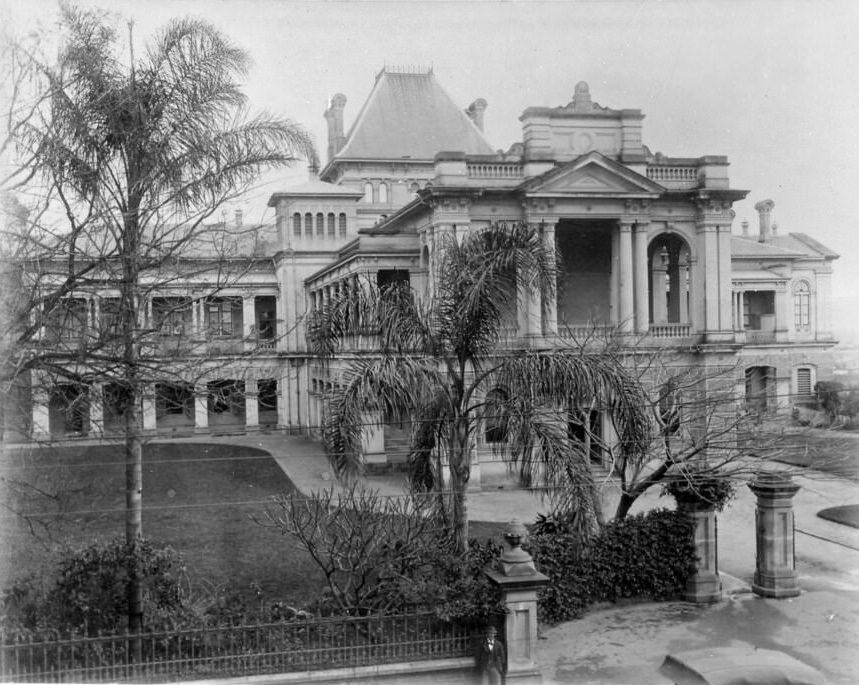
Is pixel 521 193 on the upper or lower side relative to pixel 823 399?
upper

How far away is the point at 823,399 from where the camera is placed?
110ft

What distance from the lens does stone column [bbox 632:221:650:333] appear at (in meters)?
29.3

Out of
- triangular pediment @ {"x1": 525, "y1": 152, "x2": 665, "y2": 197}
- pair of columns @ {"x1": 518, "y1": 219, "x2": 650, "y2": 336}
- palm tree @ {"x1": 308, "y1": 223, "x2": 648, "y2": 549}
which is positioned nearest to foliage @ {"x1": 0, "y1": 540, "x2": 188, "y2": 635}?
palm tree @ {"x1": 308, "y1": 223, "x2": 648, "y2": 549}

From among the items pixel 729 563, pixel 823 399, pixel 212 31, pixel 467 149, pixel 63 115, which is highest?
pixel 467 149

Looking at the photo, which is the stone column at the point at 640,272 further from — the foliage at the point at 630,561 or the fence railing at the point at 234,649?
the fence railing at the point at 234,649

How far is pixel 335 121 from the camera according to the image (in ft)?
168

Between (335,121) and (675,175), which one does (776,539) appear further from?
(335,121)

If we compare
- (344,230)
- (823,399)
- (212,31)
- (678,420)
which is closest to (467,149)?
(344,230)

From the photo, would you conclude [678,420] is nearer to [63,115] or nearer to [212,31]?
[212,31]

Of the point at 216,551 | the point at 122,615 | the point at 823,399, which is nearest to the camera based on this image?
the point at 122,615

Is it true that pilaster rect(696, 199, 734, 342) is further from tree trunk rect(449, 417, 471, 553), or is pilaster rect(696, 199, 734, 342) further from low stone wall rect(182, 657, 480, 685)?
low stone wall rect(182, 657, 480, 685)

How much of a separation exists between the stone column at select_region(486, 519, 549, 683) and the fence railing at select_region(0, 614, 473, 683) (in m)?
0.63

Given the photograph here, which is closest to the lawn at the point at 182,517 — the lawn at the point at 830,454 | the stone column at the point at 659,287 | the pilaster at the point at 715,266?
the lawn at the point at 830,454

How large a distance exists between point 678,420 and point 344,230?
78.1 ft
